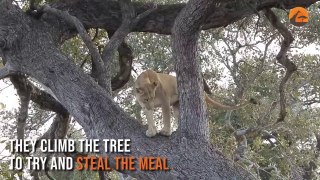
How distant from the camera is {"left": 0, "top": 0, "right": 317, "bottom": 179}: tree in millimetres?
3596

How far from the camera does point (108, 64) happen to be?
482 centimetres

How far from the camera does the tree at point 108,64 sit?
360cm

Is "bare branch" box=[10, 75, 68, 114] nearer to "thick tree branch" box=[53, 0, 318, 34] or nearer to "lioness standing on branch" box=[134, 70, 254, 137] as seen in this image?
"thick tree branch" box=[53, 0, 318, 34]

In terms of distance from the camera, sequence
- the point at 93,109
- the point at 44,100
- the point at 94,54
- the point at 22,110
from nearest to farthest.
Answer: the point at 93,109 → the point at 94,54 → the point at 22,110 → the point at 44,100

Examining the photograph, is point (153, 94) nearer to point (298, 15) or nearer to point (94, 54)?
point (94, 54)

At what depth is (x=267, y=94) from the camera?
8266 millimetres

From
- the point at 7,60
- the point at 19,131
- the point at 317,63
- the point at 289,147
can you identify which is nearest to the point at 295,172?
the point at 289,147

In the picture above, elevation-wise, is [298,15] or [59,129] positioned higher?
[298,15]

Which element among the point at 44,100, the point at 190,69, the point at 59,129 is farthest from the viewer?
the point at 59,129

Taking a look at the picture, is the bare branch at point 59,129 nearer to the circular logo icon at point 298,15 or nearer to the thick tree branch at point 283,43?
the thick tree branch at point 283,43

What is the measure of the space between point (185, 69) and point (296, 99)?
4.89 meters

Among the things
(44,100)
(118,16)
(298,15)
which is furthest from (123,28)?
(298,15)

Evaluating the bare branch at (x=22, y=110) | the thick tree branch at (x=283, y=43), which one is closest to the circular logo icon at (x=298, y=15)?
the thick tree branch at (x=283, y=43)

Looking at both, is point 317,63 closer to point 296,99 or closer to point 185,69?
point 296,99
